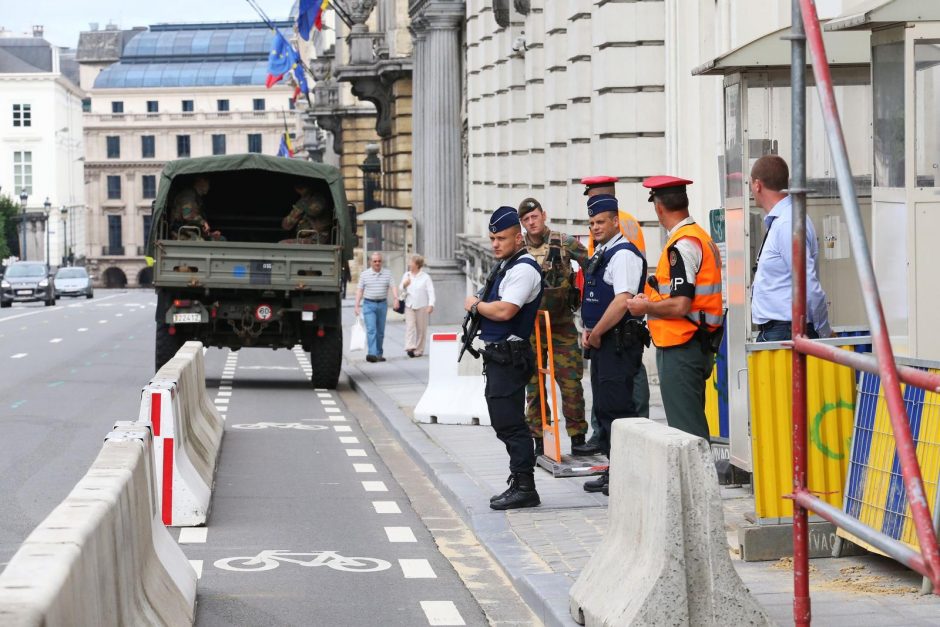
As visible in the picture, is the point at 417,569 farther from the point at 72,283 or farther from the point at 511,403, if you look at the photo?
the point at 72,283

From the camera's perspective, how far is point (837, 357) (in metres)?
5.41

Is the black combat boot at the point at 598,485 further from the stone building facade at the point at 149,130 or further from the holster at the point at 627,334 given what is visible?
the stone building facade at the point at 149,130

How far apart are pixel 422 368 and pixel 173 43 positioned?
12877cm

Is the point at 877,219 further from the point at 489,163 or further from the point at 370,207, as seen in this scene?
the point at 370,207

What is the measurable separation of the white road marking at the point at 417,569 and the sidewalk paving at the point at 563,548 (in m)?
0.36

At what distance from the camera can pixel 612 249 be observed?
1093cm

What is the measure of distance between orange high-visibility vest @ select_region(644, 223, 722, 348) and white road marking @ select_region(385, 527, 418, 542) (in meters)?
1.85

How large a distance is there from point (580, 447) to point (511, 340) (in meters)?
2.26

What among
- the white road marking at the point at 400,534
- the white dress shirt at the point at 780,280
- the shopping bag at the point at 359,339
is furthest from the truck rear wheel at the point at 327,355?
the white dress shirt at the point at 780,280

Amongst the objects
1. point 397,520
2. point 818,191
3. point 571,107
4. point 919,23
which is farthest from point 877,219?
point 571,107

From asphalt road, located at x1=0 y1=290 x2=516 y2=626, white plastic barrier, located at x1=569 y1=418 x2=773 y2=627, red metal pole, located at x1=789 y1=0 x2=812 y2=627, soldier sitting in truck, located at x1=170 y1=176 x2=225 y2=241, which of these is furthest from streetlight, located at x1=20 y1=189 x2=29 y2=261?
red metal pole, located at x1=789 y1=0 x2=812 y2=627

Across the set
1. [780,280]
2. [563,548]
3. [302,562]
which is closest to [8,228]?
[302,562]

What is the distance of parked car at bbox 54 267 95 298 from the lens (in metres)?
80.4

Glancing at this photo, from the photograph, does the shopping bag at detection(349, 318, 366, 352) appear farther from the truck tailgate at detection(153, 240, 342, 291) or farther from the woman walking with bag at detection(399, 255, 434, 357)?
the truck tailgate at detection(153, 240, 342, 291)
